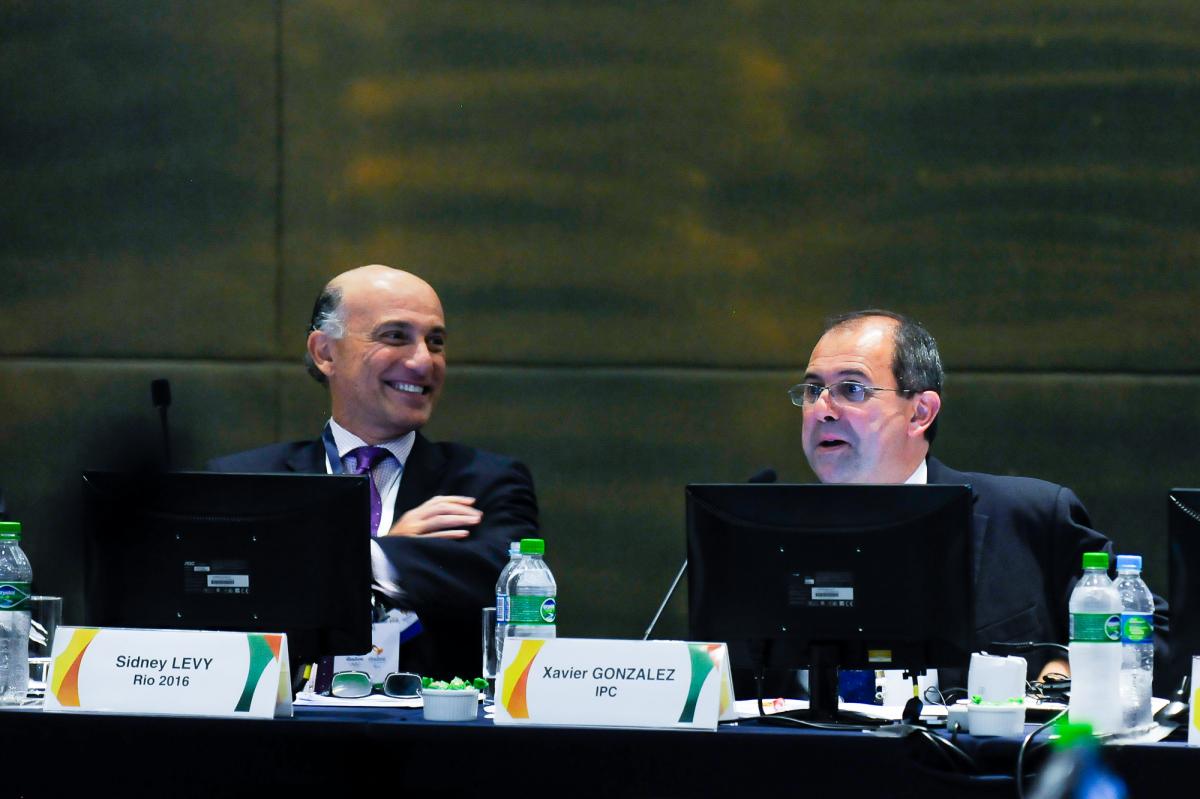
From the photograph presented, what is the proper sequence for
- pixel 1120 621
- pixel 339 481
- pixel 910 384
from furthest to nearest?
pixel 910 384, pixel 339 481, pixel 1120 621

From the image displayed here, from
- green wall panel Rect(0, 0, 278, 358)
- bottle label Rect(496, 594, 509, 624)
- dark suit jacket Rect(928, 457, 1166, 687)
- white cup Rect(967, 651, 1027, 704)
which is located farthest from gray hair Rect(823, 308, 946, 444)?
green wall panel Rect(0, 0, 278, 358)

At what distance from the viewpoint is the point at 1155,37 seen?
13.2 ft

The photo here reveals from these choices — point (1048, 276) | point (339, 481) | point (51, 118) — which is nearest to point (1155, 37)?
point (1048, 276)

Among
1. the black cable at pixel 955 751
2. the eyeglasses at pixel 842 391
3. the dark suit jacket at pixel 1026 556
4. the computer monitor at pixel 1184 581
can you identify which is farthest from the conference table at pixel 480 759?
the eyeglasses at pixel 842 391

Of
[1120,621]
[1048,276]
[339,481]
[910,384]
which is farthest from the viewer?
[1048,276]

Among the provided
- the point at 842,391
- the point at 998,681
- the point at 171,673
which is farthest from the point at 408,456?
the point at 998,681

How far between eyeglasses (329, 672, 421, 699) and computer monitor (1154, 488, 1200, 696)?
1.13 m

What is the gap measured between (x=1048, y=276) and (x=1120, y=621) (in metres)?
2.18

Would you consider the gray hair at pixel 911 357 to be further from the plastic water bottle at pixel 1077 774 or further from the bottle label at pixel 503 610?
the plastic water bottle at pixel 1077 774

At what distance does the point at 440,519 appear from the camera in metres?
2.93

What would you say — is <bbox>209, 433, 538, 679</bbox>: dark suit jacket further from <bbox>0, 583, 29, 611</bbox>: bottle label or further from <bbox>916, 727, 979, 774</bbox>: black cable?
<bbox>916, 727, 979, 774</bbox>: black cable

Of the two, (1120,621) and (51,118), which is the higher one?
(51,118)

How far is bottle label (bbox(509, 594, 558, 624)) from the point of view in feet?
7.59

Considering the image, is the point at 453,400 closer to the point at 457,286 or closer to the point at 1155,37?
the point at 457,286
